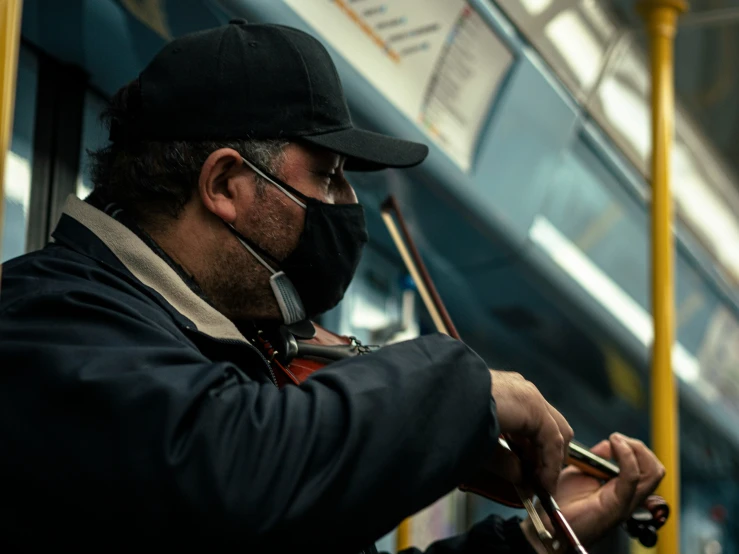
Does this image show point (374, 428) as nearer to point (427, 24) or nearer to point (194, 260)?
point (194, 260)

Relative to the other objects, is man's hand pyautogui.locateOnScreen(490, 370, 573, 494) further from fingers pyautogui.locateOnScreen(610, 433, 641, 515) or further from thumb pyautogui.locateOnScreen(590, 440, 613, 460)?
thumb pyautogui.locateOnScreen(590, 440, 613, 460)

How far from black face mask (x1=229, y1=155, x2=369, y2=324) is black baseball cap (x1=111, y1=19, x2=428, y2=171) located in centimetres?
9

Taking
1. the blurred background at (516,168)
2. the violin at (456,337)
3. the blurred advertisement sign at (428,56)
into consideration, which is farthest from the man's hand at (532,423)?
the blurred advertisement sign at (428,56)

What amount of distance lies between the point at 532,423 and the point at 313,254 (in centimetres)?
49

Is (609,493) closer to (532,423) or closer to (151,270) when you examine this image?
(532,423)

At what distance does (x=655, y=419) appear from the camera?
268 centimetres

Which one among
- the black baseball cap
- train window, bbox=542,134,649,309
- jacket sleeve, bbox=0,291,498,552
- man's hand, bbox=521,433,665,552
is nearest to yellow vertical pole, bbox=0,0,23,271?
jacket sleeve, bbox=0,291,498,552

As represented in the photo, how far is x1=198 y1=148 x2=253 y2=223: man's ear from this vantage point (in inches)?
66.0

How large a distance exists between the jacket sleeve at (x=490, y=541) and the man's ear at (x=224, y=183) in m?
0.66

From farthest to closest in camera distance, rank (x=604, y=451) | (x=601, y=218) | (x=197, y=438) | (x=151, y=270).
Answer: (x=601, y=218), (x=604, y=451), (x=151, y=270), (x=197, y=438)

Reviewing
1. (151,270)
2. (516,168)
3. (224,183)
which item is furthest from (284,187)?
(516,168)

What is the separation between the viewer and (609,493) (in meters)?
1.93

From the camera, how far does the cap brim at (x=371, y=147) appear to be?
168 cm

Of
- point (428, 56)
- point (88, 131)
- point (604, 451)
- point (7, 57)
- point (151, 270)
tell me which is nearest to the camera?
point (7, 57)
